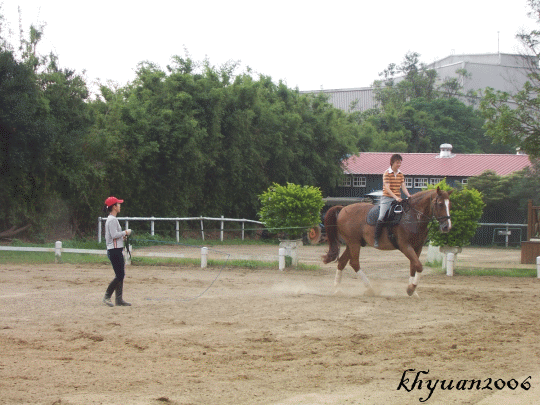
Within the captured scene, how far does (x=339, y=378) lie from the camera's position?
245 inches

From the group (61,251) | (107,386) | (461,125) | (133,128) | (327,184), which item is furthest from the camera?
(461,125)

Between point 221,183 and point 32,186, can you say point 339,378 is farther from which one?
point 221,183

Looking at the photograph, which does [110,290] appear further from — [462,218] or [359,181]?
[359,181]

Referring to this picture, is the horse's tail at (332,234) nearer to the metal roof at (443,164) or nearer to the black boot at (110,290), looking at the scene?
the black boot at (110,290)

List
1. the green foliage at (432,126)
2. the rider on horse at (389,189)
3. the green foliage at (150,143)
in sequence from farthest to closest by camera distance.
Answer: the green foliage at (432,126) < the green foliage at (150,143) < the rider on horse at (389,189)

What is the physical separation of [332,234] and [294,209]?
12.9 ft

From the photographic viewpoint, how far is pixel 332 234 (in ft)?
48.0

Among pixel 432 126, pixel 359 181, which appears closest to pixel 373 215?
pixel 359 181

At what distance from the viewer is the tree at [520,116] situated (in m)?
22.3

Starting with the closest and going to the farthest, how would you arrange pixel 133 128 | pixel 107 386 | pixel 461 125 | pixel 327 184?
pixel 107 386 < pixel 133 128 < pixel 327 184 < pixel 461 125

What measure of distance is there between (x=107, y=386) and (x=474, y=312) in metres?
7.17

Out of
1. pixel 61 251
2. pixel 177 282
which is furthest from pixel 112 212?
pixel 61 251

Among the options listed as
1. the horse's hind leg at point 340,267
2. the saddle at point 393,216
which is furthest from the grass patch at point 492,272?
the saddle at point 393,216

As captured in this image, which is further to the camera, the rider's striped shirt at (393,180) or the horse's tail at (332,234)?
the horse's tail at (332,234)
